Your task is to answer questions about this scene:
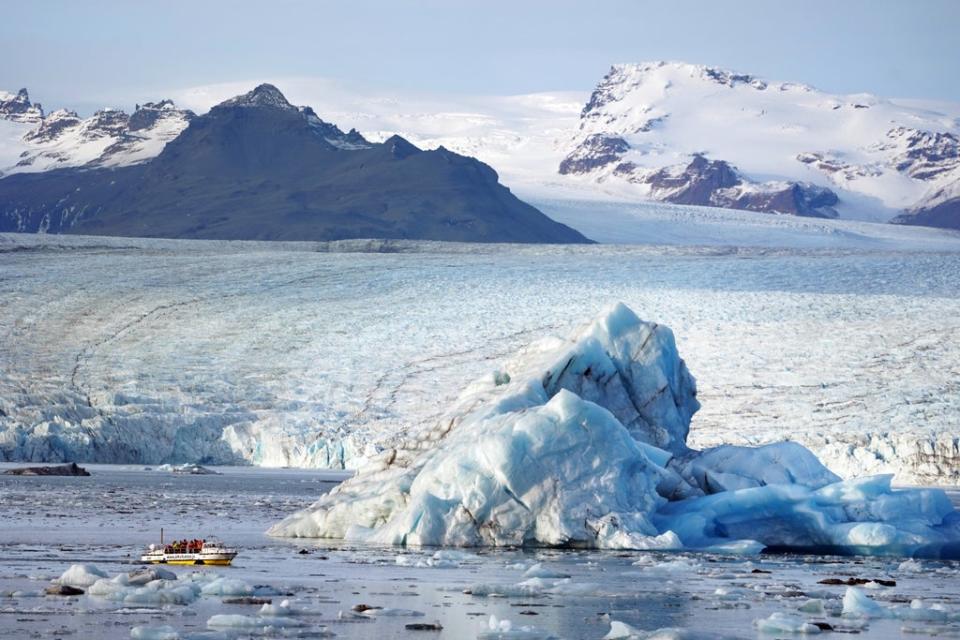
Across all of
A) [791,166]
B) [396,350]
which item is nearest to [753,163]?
[791,166]

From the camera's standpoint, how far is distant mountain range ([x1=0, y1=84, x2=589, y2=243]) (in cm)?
12138

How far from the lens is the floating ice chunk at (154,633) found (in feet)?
33.8

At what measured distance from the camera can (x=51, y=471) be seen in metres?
34.4

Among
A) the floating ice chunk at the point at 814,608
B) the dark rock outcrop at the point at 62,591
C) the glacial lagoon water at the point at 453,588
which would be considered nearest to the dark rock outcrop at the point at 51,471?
the glacial lagoon water at the point at 453,588

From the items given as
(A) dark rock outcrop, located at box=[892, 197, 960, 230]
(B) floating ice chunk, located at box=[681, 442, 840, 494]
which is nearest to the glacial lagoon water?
(B) floating ice chunk, located at box=[681, 442, 840, 494]

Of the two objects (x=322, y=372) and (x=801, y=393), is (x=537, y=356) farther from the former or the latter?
(x=322, y=372)

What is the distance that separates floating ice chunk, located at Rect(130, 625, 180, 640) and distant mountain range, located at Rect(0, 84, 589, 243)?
9653 centimetres

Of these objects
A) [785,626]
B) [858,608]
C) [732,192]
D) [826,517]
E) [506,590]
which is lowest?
[826,517]

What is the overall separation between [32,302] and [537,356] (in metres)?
24.8

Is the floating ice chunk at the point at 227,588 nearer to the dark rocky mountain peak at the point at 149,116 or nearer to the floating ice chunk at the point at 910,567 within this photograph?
the floating ice chunk at the point at 910,567

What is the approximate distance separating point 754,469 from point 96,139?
16286 centimetres

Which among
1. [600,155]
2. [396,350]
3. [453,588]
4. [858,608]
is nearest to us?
[858,608]

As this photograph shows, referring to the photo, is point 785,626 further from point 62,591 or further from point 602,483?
point 602,483

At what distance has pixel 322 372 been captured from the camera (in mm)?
38750
